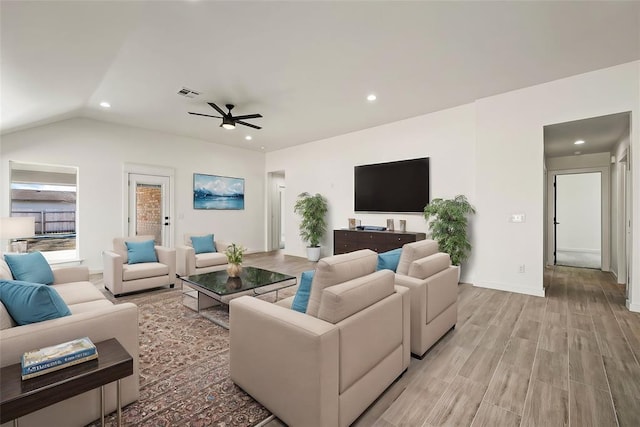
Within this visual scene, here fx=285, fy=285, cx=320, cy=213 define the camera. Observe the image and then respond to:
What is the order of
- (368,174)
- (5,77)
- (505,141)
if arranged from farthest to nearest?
(368,174) < (505,141) < (5,77)

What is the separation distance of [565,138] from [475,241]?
A: 2.19 metres

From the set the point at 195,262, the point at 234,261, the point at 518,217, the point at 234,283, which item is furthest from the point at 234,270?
the point at 518,217

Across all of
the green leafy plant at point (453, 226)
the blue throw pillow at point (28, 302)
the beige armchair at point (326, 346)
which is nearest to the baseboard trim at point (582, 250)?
the green leafy plant at point (453, 226)

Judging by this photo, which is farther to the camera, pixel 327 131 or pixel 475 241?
pixel 327 131

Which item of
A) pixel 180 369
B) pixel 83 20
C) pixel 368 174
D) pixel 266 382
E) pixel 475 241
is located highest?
pixel 83 20

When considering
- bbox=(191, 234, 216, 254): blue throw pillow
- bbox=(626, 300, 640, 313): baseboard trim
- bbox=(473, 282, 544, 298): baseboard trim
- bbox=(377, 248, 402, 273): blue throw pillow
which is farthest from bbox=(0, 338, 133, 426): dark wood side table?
bbox=(626, 300, 640, 313): baseboard trim

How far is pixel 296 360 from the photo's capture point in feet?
4.75

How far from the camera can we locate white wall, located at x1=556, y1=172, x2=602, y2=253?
25.7 ft

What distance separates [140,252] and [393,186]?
4.54m

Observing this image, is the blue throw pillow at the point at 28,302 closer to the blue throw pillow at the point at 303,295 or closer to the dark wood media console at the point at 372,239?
the blue throw pillow at the point at 303,295

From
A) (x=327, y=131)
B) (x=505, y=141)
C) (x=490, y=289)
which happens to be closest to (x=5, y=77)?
(x=327, y=131)

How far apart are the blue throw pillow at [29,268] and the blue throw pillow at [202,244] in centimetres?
222

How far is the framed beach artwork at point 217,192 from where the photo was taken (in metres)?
6.80

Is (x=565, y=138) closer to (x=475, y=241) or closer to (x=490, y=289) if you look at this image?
(x=475, y=241)
